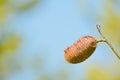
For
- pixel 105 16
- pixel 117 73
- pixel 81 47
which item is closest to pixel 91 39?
pixel 81 47

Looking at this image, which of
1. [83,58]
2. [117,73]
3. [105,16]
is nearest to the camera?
[83,58]

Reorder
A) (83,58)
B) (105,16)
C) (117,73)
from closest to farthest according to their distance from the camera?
(83,58)
(117,73)
(105,16)

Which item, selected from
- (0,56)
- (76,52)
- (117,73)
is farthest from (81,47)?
(0,56)

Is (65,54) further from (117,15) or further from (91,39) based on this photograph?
(117,15)

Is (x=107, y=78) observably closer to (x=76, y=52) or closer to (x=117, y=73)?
(x=117, y=73)

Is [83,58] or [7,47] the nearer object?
[83,58]

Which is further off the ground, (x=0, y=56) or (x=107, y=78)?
(x=0, y=56)

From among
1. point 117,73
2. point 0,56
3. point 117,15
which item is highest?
point 0,56
